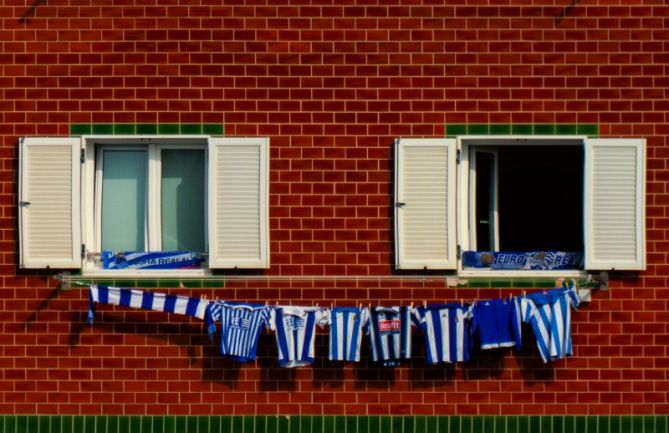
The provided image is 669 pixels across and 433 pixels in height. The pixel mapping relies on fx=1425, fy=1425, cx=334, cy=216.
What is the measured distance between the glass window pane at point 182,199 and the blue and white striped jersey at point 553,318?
9.92 ft

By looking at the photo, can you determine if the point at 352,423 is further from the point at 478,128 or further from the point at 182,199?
the point at 478,128

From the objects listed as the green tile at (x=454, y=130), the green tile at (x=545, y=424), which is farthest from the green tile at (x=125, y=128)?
the green tile at (x=545, y=424)

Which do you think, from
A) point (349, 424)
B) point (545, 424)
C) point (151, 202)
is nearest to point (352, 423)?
point (349, 424)

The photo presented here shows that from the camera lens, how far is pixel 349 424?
41.5 feet

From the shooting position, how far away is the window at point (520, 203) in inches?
494

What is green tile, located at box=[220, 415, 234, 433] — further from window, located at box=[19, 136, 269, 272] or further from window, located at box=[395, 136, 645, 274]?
window, located at box=[395, 136, 645, 274]

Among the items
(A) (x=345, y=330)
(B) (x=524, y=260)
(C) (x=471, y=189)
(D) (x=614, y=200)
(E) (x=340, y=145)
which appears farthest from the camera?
(C) (x=471, y=189)

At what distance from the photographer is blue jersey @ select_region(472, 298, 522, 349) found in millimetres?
12438

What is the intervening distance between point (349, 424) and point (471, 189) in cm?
238

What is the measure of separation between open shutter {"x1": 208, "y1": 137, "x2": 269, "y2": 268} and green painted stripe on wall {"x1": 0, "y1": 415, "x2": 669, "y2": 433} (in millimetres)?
1437

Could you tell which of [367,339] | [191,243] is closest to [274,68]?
[191,243]

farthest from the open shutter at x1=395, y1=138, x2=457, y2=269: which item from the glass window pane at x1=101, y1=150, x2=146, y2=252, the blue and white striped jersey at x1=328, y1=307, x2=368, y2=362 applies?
the glass window pane at x1=101, y1=150, x2=146, y2=252

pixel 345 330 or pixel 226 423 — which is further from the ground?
pixel 345 330

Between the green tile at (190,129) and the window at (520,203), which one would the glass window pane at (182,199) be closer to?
the green tile at (190,129)
